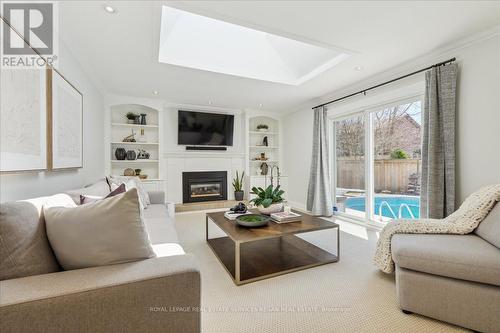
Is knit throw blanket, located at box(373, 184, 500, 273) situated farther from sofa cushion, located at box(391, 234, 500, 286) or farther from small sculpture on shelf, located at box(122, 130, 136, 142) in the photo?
small sculpture on shelf, located at box(122, 130, 136, 142)

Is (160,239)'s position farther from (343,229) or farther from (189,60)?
(343,229)

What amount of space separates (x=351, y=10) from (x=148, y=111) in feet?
13.6

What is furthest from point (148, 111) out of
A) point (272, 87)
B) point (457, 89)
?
point (457, 89)

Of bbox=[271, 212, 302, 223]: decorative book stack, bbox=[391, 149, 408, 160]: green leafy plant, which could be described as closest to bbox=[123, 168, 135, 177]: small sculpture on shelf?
bbox=[271, 212, 302, 223]: decorative book stack

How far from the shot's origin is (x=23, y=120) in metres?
1.50

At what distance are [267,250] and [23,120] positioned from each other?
243 cm

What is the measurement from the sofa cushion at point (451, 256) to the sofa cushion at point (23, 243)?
2.07m

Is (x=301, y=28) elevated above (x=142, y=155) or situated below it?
above

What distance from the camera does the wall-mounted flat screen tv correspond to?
473 cm

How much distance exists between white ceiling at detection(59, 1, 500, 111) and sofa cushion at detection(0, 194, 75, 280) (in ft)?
5.61

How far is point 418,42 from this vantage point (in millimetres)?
2348

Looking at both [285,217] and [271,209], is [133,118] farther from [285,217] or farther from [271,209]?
[285,217]

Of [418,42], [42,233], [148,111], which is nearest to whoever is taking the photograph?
[42,233]

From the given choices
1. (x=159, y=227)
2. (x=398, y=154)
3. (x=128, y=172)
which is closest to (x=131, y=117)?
(x=128, y=172)
